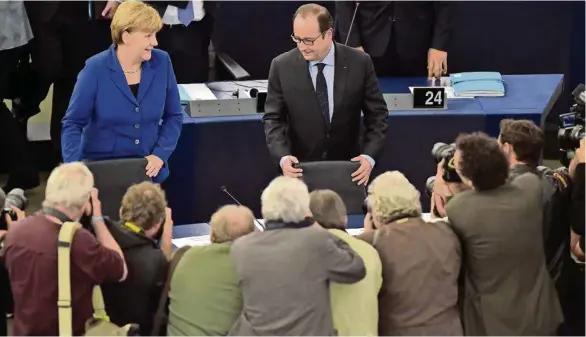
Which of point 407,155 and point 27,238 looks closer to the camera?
point 27,238

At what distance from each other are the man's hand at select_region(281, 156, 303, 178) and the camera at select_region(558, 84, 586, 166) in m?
1.04

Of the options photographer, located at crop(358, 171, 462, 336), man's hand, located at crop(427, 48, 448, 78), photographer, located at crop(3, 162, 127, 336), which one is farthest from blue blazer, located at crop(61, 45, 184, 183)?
man's hand, located at crop(427, 48, 448, 78)

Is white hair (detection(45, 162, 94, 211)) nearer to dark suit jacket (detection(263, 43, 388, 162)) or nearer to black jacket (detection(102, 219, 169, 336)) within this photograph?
black jacket (detection(102, 219, 169, 336))

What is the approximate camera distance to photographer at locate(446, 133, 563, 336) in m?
3.94

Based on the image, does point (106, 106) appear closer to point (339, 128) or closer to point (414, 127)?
point (339, 128)

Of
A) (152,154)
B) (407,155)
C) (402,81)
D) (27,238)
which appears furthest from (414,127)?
(27,238)

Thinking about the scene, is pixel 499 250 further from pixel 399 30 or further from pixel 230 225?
pixel 399 30

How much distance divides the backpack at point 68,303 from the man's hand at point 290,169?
1.14 metres

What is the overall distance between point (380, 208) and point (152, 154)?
4.30 ft

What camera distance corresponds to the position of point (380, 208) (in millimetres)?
3953

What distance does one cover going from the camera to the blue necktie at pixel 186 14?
6.47 meters

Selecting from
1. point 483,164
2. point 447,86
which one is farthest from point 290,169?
point 447,86

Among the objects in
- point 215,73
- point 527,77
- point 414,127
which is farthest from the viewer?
point 215,73

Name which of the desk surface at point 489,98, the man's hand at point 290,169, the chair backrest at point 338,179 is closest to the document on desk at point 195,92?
the desk surface at point 489,98
